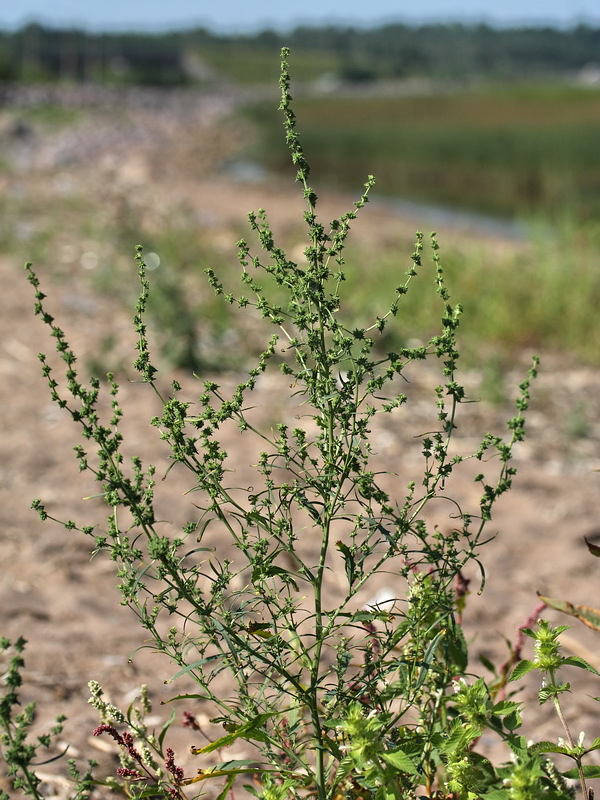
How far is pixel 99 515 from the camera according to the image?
11.8ft

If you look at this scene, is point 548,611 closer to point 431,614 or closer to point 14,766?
point 431,614

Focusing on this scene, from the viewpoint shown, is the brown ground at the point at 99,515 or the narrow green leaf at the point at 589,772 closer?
the narrow green leaf at the point at 589,772

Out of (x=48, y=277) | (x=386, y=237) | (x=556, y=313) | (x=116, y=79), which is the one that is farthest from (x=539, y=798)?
(x=116, y=79)

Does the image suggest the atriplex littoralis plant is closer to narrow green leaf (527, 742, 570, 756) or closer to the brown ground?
narrow green leaf (527, 742, 570, 756)

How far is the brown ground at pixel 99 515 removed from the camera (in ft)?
8.21

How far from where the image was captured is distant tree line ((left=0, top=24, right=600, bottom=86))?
7456 cm

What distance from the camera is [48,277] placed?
7.48 meters

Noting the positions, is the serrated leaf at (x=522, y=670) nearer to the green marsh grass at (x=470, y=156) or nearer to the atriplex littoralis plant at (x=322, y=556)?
the atriplex littoralis plant at (x=322, y=556)

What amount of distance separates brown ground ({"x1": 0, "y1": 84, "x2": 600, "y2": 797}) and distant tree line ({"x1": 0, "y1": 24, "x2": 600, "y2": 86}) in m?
55.8

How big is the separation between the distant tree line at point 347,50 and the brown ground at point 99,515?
5583 centimetres

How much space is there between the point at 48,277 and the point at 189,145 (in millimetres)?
25726

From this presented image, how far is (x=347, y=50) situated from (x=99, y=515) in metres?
165

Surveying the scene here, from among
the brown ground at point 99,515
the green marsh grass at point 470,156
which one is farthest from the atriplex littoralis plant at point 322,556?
the green marsh grass at point 470,156

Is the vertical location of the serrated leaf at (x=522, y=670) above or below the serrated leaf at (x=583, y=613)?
below
